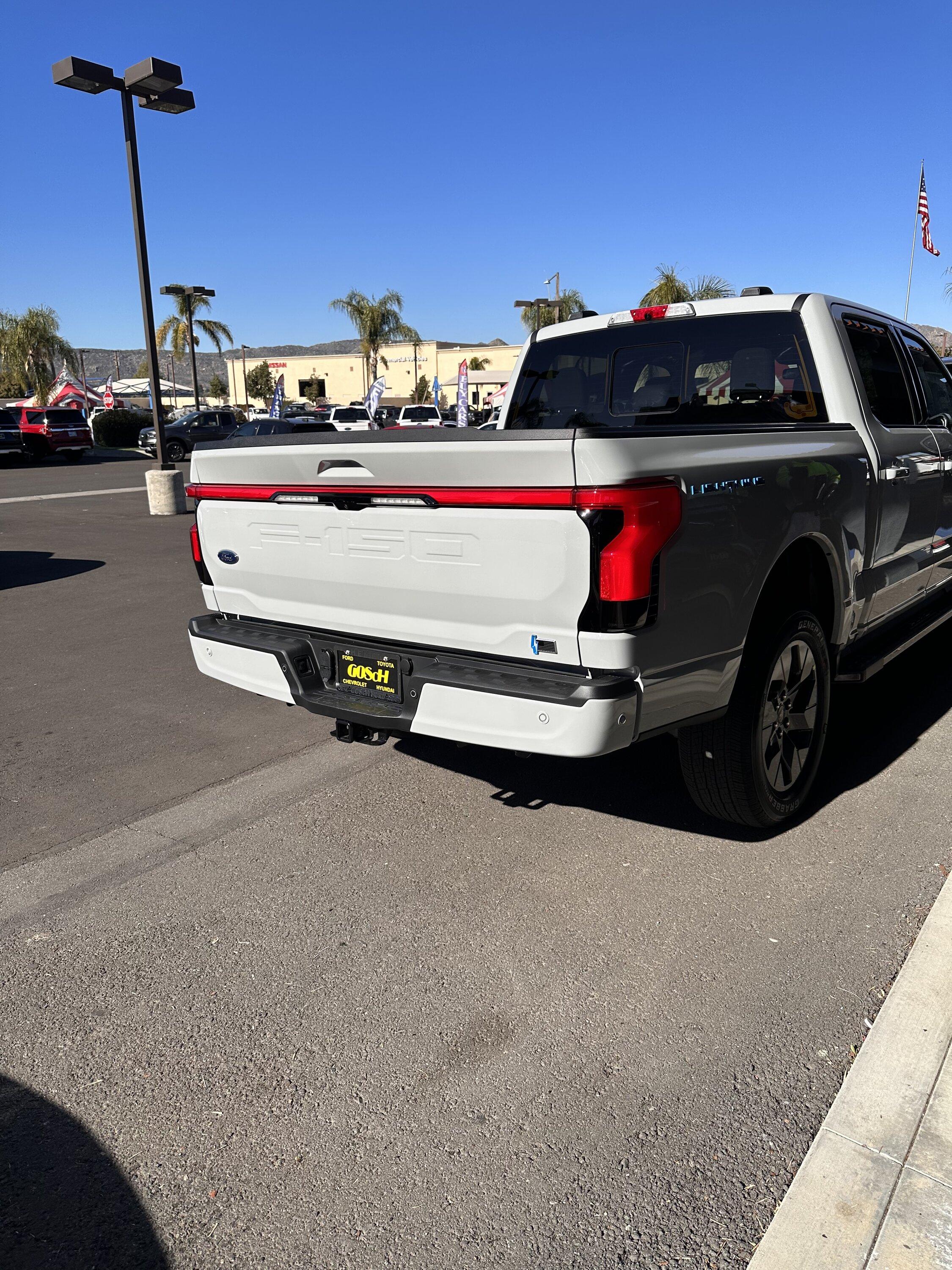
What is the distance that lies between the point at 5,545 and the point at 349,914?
11.1m

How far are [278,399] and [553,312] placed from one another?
18935mm

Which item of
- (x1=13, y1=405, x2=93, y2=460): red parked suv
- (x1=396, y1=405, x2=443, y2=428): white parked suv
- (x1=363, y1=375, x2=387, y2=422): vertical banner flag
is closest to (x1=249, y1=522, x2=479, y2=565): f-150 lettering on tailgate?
(x1=363, y1=375, x2=387, y2=422): vertical banner flag

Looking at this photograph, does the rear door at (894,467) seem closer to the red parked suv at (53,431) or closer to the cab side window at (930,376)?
the cab side window at (930,376)

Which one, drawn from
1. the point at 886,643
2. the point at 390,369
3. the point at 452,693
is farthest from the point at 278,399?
the point at 390,369

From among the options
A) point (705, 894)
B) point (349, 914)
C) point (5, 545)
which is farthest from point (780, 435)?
point (5, 545)

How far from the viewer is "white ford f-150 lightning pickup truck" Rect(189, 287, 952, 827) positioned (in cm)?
290

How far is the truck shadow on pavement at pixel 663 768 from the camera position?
4227 millimetres

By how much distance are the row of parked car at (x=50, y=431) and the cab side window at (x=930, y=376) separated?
32.0 m

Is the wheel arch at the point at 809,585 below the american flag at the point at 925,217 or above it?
below

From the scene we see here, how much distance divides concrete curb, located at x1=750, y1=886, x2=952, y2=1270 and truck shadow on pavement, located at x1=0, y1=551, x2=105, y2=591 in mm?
9159

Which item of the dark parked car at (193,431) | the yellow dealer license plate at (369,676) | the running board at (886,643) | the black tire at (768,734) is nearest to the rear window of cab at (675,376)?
the black tire at (768,734)

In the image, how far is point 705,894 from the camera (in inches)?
137

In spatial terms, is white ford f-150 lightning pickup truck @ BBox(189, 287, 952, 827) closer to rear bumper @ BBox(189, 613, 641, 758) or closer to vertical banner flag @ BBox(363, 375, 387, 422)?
rear bumper @ BBox(189, 613, 641, 758)

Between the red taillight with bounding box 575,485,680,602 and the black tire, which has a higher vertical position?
the red taillight with bounding box 575,485,680,602
